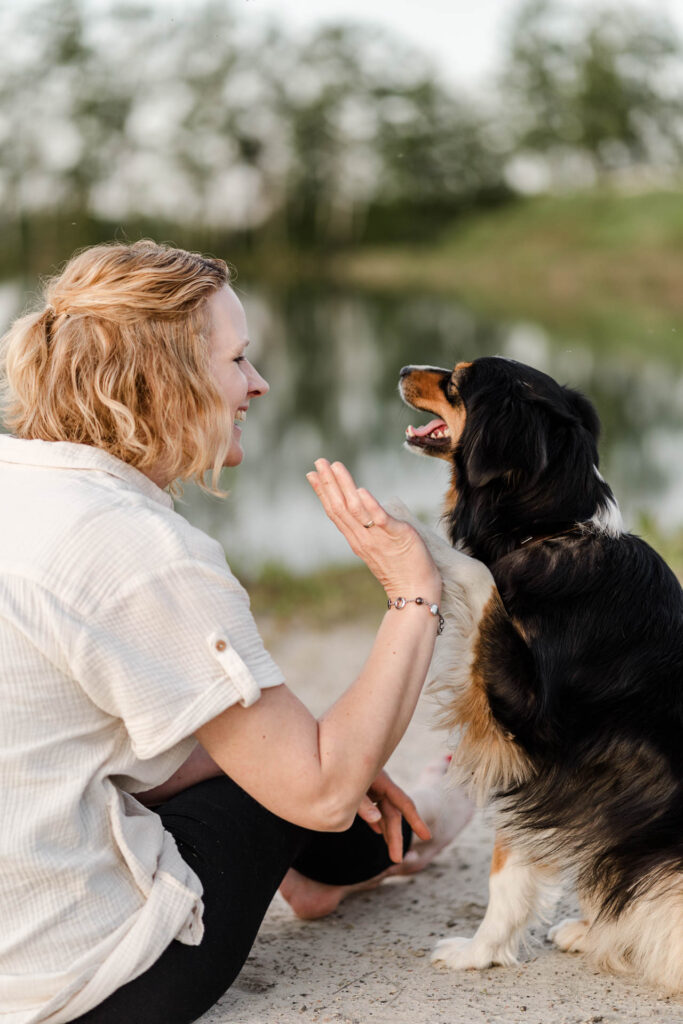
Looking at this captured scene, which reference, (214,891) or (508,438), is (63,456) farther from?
(508,438)

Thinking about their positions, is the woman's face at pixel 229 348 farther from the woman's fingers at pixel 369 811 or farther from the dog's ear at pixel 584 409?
the dog's ear at pixel 584 409

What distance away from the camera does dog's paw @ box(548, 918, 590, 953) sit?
267cm

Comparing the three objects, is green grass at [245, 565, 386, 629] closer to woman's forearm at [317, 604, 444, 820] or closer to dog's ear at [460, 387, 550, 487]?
dog's ear at [460, 387, 550, 487]

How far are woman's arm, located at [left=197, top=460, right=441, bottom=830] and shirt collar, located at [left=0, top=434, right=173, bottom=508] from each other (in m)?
0.50

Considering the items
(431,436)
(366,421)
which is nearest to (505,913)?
(431,436)

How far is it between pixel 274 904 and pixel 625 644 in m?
1.40

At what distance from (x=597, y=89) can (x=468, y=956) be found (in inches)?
1978

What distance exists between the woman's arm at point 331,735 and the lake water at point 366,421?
3.50 ft

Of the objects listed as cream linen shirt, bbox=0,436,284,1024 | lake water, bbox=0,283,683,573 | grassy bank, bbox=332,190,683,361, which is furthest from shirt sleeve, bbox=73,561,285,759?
grassy bank, bbox=332,190,683,361

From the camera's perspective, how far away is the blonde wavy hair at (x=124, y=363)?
1951 mm

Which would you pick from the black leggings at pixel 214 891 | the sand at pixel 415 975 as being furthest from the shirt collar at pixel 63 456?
the sand at pixel 415 975

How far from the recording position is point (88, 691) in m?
1.74

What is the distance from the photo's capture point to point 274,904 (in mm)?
3068

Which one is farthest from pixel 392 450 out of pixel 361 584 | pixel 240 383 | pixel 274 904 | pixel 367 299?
pixel 367 299
